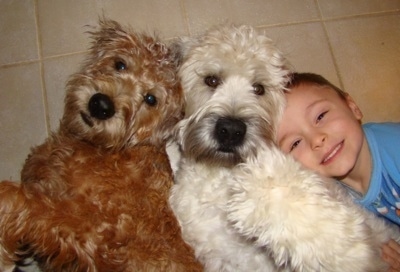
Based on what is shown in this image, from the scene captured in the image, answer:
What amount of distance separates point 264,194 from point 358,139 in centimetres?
74

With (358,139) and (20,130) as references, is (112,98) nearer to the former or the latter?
(20,130)

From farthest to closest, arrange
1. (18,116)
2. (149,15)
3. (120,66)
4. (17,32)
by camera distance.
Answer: (149,15)
(17,32)
(18,116)
(120,66)

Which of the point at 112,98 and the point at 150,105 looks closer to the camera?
the point at 112,98

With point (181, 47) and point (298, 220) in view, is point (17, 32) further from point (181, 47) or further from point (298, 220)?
point (298, 220)

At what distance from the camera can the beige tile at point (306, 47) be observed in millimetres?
2711

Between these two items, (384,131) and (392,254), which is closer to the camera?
(392,254)

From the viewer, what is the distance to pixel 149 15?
8.86 feet

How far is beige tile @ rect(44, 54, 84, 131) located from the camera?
2471mm

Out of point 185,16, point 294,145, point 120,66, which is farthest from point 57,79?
point 294,145

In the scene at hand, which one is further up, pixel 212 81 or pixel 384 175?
pixel 212 81

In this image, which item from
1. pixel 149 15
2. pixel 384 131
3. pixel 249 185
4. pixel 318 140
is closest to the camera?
pixel 249 185

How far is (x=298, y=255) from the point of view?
1.47 metres

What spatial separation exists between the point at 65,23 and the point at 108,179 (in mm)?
1329

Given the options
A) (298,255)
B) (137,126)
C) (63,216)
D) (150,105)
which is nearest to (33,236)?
(63,216)
